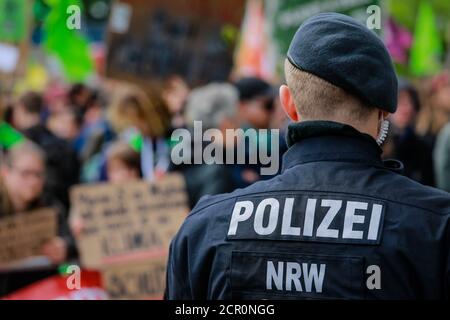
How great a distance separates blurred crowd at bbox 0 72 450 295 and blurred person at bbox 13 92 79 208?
10mm

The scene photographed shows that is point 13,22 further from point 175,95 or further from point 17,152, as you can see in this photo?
point 17,152

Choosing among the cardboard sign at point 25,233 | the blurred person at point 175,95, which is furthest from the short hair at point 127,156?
the blurred person at point 175,95

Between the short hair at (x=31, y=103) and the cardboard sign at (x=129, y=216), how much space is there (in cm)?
225

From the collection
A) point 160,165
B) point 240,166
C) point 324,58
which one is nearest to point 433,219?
point 324,58

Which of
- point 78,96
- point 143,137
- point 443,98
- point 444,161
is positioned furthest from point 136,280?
point 78,96

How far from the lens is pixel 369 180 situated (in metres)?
2.25

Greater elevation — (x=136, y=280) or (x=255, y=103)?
(x=255, y=103)

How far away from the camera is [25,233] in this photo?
21.2 feet

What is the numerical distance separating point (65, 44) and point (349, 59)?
825 centimetres

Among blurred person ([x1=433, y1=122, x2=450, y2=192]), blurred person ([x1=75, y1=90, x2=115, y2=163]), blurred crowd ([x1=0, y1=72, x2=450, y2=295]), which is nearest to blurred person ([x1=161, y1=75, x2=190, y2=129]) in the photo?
blurred crowd ([x1=0, y1=72, x2=450, y2=295])

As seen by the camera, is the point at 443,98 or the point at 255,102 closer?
the point at 255,102

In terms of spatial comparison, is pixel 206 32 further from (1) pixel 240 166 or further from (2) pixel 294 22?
(1) pixel 240 166

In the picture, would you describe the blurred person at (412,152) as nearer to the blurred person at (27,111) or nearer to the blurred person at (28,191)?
the blurred person at (28,191)

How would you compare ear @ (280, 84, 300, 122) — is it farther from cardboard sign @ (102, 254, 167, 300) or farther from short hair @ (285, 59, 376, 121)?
cardboard sign @ (102, 254, 167, 300)
